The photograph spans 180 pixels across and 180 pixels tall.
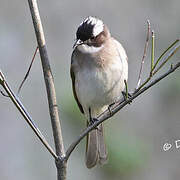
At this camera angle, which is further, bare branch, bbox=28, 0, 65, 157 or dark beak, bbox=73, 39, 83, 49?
dark beak, bbox=73, 39, 83, 49

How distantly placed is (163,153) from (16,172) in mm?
1840

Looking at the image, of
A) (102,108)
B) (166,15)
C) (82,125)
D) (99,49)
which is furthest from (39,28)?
(166,15)

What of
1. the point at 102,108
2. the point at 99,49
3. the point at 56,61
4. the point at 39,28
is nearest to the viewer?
the point at 39,28

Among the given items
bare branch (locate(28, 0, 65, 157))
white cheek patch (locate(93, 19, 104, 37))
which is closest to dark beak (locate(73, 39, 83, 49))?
white cheek patch (locate(93, 19, 104, 37))

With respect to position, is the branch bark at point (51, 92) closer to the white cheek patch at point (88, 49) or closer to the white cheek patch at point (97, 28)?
the white cheek patch at point (97, 28)

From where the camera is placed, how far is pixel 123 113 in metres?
6.85

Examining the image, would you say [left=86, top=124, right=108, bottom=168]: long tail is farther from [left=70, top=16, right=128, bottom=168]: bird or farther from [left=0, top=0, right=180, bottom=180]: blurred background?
[left=0, top=0, right=180, bottom=180]: blurred background

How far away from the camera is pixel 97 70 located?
14.8ft

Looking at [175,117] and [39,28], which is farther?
[175,117]

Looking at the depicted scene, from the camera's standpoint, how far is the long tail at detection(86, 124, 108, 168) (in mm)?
4530

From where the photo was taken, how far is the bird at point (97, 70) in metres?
4.48

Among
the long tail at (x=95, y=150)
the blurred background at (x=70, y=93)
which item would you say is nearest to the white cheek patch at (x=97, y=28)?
the long tail at (x=95, y=150)

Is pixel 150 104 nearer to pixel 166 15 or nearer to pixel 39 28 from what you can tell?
pixel 166 15

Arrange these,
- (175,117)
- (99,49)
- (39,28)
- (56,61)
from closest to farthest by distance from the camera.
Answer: (39,28) < (99,49) < (175,117) < (56,61)
